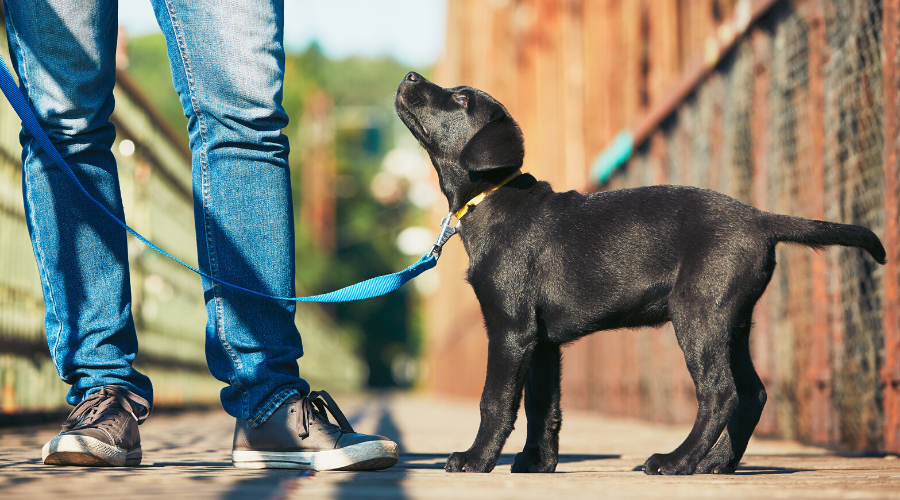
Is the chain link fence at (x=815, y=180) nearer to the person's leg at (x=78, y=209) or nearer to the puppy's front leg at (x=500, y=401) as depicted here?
the puppy's front leg at (x=500, y=401)

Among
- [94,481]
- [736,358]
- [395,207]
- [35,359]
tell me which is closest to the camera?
[94,481]

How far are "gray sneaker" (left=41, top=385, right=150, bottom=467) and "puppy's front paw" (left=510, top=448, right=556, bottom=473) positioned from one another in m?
0.95

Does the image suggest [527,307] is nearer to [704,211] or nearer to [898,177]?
[704,211]

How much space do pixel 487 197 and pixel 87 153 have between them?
107cm

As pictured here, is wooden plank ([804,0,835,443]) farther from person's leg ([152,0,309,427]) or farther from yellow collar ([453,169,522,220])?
person's leg ([152,0,309,427])

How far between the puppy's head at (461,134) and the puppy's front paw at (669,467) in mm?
807

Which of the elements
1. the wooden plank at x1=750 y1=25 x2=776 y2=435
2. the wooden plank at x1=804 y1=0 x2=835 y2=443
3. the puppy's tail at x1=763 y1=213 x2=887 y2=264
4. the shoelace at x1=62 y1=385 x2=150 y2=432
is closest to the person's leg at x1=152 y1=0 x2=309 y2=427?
the shoelace at x1=62 y1=385 x2=150 y2=432

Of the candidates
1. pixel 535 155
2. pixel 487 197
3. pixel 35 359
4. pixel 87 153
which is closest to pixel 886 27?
pixel 487 197

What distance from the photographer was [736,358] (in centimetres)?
243

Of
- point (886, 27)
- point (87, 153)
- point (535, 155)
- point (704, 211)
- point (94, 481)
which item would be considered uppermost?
point (535, 155)

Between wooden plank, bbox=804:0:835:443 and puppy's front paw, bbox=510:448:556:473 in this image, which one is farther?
wooden plank, bbox=804:0:835:443

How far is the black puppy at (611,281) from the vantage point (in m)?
2.18

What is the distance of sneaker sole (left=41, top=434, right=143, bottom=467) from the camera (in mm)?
2191

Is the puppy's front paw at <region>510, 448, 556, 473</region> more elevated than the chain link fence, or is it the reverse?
the chain link fence
